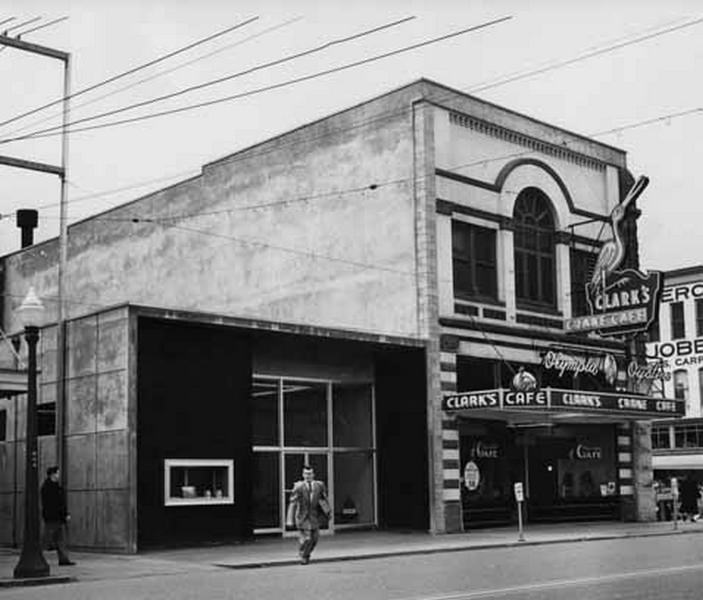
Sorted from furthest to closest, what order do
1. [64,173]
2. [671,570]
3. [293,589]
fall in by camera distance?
[64,173]
[671,570]
[293,589]

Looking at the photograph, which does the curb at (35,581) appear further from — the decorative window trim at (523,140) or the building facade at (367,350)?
the decorative window trim at (523,140)

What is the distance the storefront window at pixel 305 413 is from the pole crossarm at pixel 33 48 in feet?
31.8

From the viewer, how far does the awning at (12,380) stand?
915 inches

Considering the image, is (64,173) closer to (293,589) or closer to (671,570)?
(293,589)

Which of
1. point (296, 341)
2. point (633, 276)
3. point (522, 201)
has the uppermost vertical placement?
point (522, 201)

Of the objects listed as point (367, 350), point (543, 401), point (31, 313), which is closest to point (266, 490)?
point (367, 350)

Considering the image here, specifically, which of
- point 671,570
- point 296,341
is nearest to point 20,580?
point 671,570

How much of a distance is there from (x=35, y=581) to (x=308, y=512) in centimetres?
502

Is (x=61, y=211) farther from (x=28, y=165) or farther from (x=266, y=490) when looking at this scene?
(x=266, y=490)

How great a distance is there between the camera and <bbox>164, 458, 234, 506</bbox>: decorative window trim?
25422 millimetres

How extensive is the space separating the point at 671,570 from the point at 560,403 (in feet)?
42.0

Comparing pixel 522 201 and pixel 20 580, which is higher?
pixel 522 201

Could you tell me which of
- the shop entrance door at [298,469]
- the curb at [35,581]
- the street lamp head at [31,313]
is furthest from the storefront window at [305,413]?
the curb at [35,581]

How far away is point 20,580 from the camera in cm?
1833
